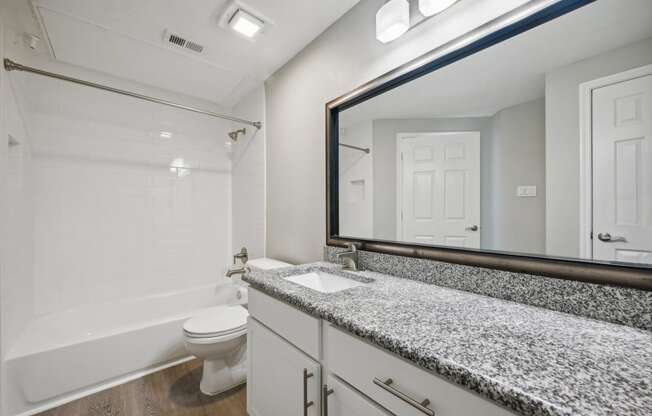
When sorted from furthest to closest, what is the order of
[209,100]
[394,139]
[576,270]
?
[209,100]
[394,139]
[576,270]

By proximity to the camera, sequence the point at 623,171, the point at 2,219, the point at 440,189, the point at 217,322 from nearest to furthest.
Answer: the point at 623,171
the point at 440,189
the point at 2,219
the point at 217,322

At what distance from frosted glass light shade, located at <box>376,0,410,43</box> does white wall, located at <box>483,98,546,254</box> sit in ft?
1.91

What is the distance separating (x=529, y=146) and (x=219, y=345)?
1884mm

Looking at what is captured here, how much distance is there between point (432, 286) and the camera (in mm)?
1075

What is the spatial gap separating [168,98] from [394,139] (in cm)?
238

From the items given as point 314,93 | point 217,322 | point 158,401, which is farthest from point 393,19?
point 158,401

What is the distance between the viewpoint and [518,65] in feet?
3.04

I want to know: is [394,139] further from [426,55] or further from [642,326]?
[642,326]

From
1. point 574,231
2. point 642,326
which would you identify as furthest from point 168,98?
point 642,326

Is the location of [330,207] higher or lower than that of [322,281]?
higher

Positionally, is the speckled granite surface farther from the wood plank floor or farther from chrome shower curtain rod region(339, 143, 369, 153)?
the wood plank floor

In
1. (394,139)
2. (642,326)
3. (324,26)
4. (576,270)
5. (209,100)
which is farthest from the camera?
(209,100)

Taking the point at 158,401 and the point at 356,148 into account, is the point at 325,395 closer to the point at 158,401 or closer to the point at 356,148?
the point at 356,148

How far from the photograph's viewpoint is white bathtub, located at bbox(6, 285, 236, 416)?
1.50 m
